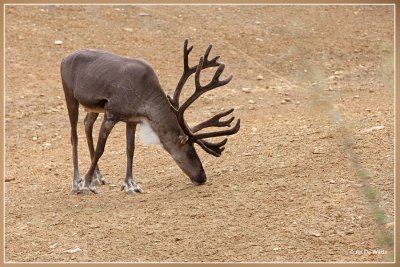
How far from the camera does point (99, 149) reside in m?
8.62

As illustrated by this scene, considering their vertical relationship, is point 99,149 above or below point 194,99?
below

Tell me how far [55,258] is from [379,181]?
3.23 meters

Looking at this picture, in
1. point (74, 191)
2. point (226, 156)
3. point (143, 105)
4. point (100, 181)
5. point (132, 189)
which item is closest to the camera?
point (143, 105)

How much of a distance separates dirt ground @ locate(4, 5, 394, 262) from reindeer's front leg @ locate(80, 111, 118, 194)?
19 centimetres

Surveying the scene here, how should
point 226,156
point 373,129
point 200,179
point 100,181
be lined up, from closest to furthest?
point 200,179 → point 100,181 → point 373,129 → point 226,156

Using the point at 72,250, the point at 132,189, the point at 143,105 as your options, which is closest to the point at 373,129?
the point at 143,105

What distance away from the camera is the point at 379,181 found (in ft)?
25.6

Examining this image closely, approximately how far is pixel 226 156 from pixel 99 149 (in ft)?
5.98

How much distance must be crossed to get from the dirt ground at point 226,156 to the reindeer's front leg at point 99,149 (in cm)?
19

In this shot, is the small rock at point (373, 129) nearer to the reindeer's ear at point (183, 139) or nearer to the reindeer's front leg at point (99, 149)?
the reindeer's ear at point (183, 139)

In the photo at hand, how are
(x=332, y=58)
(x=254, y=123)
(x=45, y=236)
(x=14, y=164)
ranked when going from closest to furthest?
(x=45, y=236) < (x=14, y=164) < (x=254, y=123) < (x=332, y=58)

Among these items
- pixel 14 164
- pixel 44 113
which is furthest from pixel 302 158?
pixel 44 113

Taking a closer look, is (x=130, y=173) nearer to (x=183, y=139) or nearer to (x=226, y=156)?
(x=183, y=139)

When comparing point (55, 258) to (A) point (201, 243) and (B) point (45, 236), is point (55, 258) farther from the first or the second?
(A) point (201, 243)
